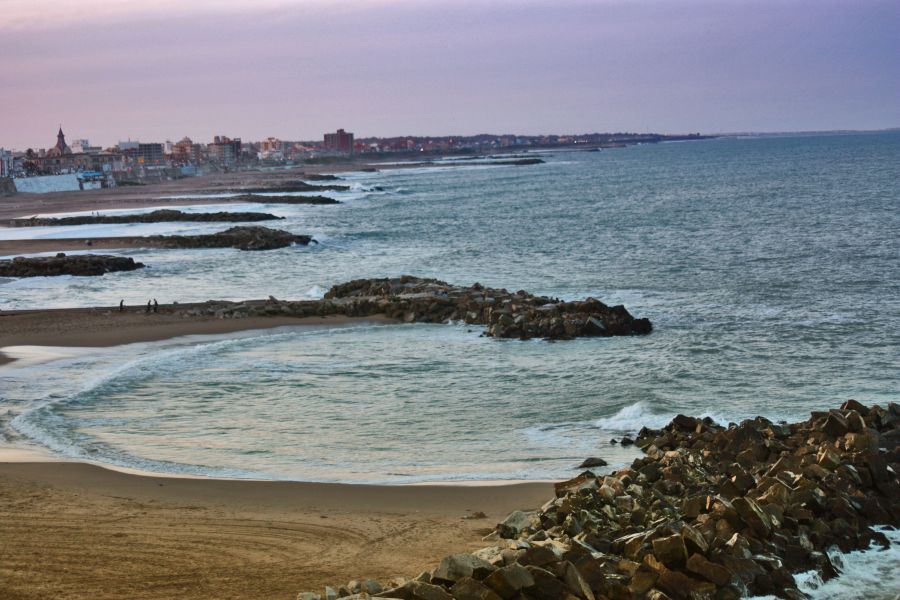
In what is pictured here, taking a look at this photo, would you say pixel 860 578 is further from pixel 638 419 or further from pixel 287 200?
pixel 287 200

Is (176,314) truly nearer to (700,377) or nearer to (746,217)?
(700,377)

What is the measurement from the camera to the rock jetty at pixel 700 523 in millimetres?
8289

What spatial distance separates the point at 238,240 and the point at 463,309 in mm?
25910

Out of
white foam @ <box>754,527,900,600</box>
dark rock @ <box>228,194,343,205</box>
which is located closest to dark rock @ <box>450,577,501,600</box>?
white foam @ <box>754,527,900,600</box>

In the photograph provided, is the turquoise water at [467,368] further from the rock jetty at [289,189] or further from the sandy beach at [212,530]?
the rock jetty at [289,189]

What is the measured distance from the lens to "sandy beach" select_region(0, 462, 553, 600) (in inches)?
370

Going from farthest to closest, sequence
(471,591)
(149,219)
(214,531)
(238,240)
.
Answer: (149,219)
(238,240)
(214,531)
(471,591)

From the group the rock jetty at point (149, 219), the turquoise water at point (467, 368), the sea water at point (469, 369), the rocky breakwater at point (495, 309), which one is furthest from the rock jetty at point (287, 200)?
the rocky breakwater at point (495, 309)

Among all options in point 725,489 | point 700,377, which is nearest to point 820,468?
point 725,489

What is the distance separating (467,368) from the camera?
67.9 feet

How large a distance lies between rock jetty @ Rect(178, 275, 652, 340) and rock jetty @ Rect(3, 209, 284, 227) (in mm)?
37327

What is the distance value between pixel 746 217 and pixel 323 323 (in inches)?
1482

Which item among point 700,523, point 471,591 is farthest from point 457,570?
point 700,523

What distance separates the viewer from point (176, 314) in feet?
91.1
